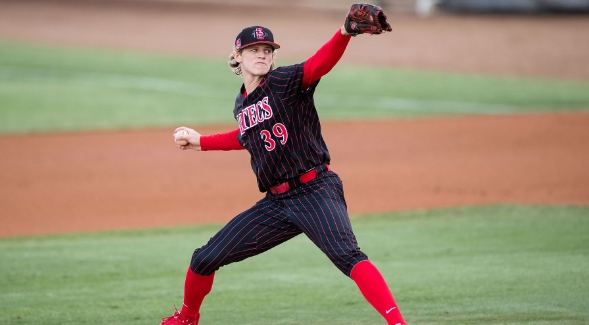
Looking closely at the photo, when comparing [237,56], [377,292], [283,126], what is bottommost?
[377,292]

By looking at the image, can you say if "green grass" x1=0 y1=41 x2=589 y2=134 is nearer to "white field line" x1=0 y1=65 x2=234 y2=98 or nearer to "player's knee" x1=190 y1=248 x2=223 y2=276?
"white field line" x1=0 y1=65 x2=234 y2=98

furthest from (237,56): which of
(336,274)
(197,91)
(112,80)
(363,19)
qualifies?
(112,80)

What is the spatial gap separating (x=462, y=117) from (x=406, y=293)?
35.4ft

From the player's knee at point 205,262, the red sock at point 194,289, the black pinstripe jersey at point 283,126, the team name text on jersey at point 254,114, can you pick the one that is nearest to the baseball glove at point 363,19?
the black pinstripe jersey at point 283,126

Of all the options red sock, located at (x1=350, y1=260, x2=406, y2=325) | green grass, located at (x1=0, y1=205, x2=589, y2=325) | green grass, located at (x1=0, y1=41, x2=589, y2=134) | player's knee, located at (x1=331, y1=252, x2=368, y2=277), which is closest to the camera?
red sock, located at (x1=350, y1=260, x2=406, y2=325)

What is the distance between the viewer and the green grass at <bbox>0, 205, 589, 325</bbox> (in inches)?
243

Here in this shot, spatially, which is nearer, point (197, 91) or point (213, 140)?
point (213, 140)

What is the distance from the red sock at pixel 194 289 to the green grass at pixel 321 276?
1.42 ft

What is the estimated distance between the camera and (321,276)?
24.5 feet

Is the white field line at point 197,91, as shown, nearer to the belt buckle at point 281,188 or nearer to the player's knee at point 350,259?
the belt buckle at point 281,188

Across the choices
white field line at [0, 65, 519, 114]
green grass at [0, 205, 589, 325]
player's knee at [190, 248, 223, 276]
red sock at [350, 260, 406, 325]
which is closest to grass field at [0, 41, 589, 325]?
green grass at [0, 205, 589, 325]

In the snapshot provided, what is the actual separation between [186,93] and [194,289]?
1519 cm

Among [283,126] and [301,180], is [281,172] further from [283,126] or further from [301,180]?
[283,126]

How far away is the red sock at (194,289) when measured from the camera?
5.65 metres
